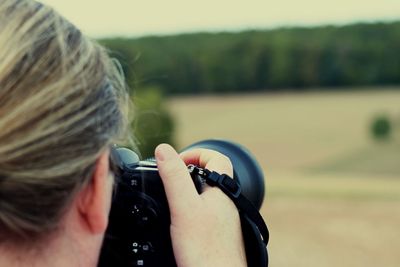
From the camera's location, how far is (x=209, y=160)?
1269 mm

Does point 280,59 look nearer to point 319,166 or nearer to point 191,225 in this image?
point 319,166

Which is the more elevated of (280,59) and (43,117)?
(43,117)

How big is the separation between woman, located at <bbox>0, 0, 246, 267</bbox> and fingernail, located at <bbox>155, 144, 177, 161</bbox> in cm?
10

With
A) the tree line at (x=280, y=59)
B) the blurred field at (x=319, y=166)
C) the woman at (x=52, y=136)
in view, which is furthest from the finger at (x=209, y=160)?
the tree line at (x=280, y=59)

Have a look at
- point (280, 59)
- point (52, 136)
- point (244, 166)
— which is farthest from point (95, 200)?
point (280, 59)

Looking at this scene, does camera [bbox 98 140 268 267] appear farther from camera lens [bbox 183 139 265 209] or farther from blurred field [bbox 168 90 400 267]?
blurred field [bbox 168 90 400 267]

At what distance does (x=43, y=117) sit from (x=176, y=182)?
0.90 ft

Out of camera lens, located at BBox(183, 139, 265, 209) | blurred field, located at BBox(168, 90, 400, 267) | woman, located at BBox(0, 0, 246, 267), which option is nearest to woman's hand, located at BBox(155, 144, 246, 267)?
woman, located at BBox(0, 0, 246, 267)

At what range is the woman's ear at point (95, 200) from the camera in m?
0.93

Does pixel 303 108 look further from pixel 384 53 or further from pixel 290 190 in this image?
pixel 290 190

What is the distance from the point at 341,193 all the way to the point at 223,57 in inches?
875

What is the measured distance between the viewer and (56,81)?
870mm

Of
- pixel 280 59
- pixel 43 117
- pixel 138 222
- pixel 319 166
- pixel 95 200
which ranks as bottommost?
pixel 280 59

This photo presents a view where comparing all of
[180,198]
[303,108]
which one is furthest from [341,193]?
[303,108]
